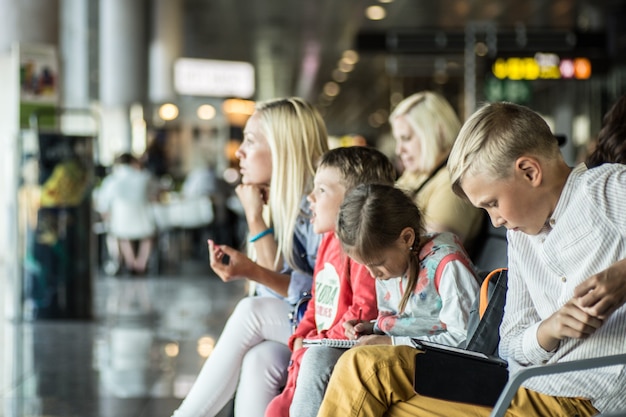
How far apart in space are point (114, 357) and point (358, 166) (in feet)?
11.2

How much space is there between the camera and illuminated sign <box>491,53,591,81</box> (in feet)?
39.9

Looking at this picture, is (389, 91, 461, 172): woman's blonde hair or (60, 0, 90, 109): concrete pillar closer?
(389, 91, 461, 172): woman's blonde hair

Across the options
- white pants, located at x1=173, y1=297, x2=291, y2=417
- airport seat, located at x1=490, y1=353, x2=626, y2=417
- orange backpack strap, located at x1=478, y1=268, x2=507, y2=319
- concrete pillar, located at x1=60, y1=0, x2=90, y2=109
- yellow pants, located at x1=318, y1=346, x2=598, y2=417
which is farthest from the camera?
concrete pillar, located at x1=60, y1=0, x2=90, y2=109

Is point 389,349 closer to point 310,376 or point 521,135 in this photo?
point 310,376

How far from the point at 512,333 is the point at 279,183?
1612mm

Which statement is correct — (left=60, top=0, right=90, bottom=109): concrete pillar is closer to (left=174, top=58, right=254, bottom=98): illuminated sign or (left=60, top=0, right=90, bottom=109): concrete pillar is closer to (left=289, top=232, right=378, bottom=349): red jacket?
(left=174, top=58, right=254, bottom=98): illuminated sign

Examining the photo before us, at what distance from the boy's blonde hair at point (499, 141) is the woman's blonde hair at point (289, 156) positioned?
1546 mm

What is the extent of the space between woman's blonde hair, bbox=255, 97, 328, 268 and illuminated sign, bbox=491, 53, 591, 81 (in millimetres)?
8778

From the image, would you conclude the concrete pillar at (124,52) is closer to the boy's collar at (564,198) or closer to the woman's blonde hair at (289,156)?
the woman's blonde hair at (289,156)

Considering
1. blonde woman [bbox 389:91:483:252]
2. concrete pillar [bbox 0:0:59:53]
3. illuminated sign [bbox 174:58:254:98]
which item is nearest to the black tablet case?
blonde woman [bbox 389:91:483:252]

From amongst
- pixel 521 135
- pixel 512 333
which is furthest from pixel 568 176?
pixel 512 333

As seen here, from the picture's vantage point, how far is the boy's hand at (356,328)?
2.78m

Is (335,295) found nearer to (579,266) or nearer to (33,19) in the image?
(579,266)

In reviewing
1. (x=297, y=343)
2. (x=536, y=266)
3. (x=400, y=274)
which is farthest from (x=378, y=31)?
(x=536, y=266)
